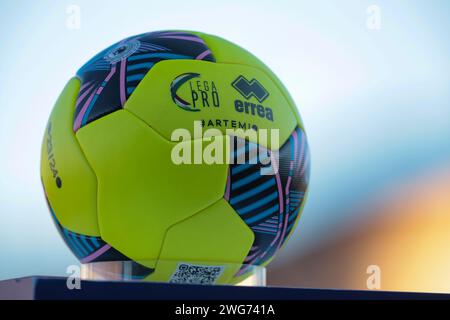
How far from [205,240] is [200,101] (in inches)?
13.3

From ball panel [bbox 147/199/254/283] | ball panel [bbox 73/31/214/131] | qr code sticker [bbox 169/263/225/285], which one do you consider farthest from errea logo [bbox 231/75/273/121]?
qr code sticker [bbox 169/263/225/285]

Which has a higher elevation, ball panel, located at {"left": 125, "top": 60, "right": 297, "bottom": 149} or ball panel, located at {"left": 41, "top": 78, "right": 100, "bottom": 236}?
ball panel, located at {"left": 125, "top": 60, "right": 297, "bottom": 149}

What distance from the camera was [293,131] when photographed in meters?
1.70

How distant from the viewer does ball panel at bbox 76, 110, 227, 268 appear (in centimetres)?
148

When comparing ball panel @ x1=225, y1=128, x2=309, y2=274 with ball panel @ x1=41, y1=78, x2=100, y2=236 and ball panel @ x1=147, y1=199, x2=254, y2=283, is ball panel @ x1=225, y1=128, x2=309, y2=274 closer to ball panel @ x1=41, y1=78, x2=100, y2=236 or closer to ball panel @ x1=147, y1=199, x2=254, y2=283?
ball panel @ x1=147, y1=199, x2=254, y2=283

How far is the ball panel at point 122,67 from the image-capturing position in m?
1.57

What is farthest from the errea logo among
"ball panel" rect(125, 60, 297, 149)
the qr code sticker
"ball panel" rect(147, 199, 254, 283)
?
the qr code sticker

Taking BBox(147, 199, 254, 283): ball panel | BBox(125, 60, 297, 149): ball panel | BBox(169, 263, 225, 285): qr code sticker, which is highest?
BBox(125, 60, 297, 149): ball panel

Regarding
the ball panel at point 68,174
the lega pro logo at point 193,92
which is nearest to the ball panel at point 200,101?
the lega pro logo at point 193,92

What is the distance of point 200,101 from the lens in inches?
60.3

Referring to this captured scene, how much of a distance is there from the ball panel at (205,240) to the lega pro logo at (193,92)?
0.79 ft

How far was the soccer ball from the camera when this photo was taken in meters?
1.49
